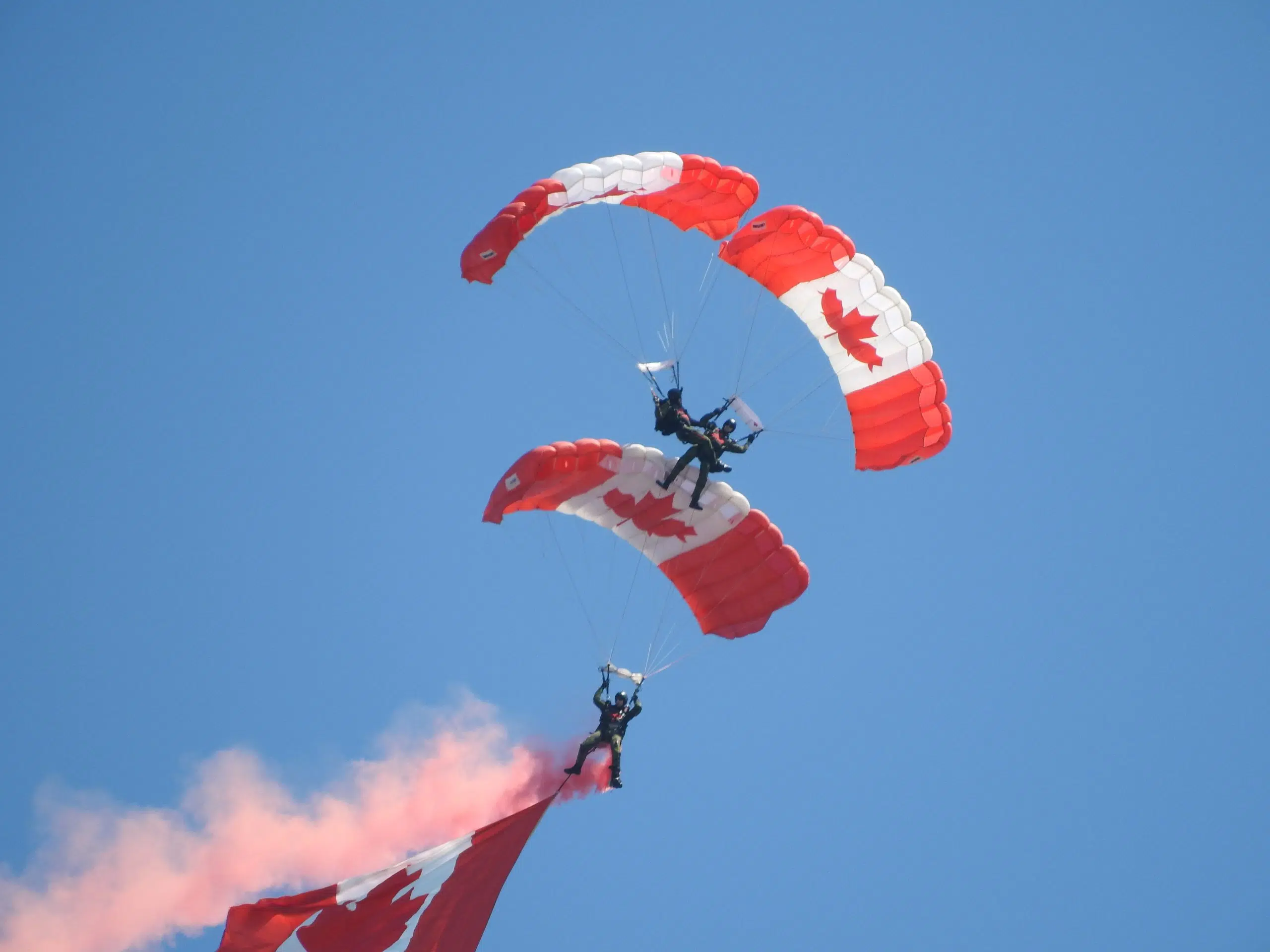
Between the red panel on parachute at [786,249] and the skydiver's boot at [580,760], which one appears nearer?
the skydiver's boot at [580,760]

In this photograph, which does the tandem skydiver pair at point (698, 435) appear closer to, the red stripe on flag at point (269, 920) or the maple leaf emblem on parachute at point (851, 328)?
the maple leaf emblem on parachute at point (851, 328)

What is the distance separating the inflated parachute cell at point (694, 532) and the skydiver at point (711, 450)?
8.3 inches

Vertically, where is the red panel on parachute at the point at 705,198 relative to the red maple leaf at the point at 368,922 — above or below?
above

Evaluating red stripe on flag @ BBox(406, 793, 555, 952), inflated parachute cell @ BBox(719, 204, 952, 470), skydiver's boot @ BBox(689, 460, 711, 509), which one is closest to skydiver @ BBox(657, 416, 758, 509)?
skydiver's boot @ BBox(689, 460, 711, 509)

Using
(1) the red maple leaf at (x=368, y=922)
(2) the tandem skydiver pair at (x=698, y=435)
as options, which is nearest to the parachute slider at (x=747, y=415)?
(2) the tandem skydiver pair at (x=698, y=435)

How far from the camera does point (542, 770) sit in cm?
2094

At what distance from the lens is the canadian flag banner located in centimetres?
1942

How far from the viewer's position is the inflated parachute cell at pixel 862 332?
65.9ft

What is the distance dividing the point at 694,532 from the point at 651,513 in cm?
60

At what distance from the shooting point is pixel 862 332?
2044 centimetres

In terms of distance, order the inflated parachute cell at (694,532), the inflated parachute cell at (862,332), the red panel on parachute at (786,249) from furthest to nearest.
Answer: the inflated parachute cell at (862,332) < the red panel on parachute at (786,249) < the inflated parachute cell at (694,532)

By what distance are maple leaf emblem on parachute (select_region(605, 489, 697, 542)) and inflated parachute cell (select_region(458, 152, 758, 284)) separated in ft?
10.8

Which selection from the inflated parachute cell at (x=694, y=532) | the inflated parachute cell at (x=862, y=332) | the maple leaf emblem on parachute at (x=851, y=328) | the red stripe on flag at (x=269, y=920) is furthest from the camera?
the maple leaf emblem on parachute at (x=851, y=328)

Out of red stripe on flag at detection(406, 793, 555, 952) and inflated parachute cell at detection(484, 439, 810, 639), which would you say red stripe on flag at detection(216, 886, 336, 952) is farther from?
inflated parachute cell at detection(484, 439, 810, 639)
